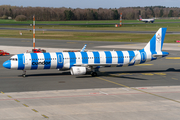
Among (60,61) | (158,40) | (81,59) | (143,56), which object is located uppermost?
(158,40)

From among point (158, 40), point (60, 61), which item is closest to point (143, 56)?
point (158, 40)

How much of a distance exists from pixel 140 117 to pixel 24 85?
20224 millimetres

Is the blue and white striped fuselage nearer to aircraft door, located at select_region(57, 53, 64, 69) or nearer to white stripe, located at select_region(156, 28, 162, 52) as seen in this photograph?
aircraft door, located at select_region(57, 53, 64, 69)

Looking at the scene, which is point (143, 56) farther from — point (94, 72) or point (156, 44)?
point (94, 72)

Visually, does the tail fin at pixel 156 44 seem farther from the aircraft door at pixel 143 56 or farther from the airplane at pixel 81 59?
the aircraft door at pixel 143 56

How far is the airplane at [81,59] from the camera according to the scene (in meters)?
44.3

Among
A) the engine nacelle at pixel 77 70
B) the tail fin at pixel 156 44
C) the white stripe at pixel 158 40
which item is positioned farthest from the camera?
the white stripe at pixel 158 40

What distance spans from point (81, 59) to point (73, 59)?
58.1 inches

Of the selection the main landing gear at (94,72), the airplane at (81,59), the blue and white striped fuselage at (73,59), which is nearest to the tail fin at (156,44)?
the airplane at (81,59)

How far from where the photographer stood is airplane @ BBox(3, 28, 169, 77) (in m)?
44.3

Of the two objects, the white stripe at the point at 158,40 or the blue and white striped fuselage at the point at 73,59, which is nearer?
the blue and white striped fuselage at the point at 73,59

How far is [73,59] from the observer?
4638 centimetres

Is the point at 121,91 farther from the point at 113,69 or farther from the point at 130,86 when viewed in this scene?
the point at 113,69

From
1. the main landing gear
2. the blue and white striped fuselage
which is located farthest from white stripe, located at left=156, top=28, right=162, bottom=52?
the main landing gear
